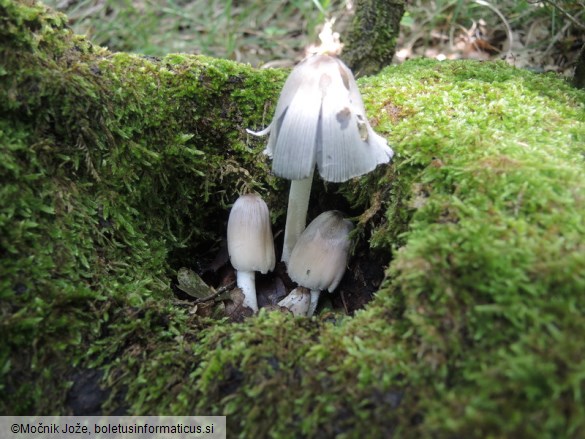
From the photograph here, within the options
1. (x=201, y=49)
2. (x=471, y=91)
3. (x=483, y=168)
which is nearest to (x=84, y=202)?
(x=483, y=168)

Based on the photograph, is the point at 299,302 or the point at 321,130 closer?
the point at 321,130

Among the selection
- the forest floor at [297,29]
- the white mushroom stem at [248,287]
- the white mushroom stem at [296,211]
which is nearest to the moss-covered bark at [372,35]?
the forest floor at [297,29]

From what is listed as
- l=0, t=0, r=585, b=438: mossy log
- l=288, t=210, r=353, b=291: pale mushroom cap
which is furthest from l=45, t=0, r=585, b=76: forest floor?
l=288, t=210, r=353, b=291: pale mushroom cap

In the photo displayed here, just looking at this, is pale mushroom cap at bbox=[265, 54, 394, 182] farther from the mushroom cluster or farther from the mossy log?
the mossy log

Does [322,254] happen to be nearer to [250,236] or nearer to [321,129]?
[250,236]

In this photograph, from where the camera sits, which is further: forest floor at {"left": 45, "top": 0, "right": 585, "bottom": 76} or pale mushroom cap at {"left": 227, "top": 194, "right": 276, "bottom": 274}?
forest floor at {"left": 45, "top": 0, "right": 585, "bottom": 76}

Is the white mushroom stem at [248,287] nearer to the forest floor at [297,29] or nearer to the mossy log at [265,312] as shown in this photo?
the mossy log at [265,312]

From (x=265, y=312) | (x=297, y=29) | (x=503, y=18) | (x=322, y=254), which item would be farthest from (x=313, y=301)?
(x=297, y=29)
